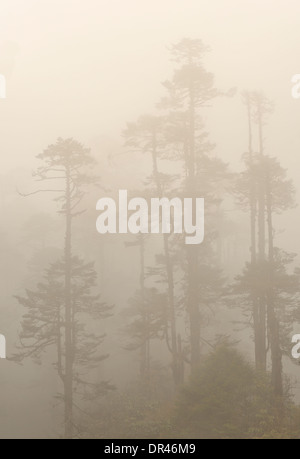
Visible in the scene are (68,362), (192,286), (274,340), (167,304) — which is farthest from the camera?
(167,304)

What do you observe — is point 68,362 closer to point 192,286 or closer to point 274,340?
point 192,286

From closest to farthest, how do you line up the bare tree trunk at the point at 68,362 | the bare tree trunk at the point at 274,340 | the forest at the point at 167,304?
1. the forest at the point at 167,304
2. the bare tree trunk at the point at 274,340
3. the bare tree trunk at the point at 68,362

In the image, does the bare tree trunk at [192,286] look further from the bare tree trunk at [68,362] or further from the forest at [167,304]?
the bare tree trunk at [68,362]

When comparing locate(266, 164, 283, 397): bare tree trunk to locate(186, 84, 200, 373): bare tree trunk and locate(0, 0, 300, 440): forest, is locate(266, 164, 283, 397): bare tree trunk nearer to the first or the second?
locate(0, 0, 300, 440): forest

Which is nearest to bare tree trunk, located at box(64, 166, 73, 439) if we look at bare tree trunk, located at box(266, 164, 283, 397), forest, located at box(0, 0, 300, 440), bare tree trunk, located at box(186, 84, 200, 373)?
forest, located at box(0, 0, 300, 440)

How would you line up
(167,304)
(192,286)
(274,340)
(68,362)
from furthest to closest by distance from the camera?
1. (167,304)
2. (192,286)
3. (68,362)
4. (274,340)

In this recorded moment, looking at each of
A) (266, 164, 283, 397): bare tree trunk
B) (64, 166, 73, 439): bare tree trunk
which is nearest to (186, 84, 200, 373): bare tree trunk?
(266, 164, 283, 397): bare tree trunk

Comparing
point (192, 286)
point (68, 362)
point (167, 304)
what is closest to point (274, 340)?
point (192, 286)

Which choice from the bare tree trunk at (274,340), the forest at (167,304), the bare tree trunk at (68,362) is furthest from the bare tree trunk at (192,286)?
the bare tree trunk at (68,362)

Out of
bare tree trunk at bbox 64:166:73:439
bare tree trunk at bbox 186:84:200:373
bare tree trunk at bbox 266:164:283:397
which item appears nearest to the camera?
bare tree trunk at bbox 266:164:283:397

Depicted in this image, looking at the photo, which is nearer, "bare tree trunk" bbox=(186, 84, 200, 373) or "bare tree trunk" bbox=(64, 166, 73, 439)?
"bare tree trunk" bbox=(64, 166, 73, 439)

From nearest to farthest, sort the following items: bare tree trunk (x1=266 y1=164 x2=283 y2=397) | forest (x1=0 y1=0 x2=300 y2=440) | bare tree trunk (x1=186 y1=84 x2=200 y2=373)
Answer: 1. forest (x1=0 y1=0 x2=300 y2=440)
2. bare tree trunk (x1=266 y1=164 x2=283 y2=397)
3. bare tree trunk (x1=186 y1=84 x2=200 y2=373)
